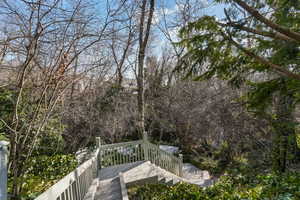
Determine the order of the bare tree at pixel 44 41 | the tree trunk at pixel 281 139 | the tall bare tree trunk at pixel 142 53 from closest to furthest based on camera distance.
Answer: the bare tree at pixel 44 41
the tree trunk at pixel 281 139
the tall bare tree trunk at pixel 142 53

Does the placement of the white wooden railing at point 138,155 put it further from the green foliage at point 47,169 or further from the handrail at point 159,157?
the green foliage at point 47,169

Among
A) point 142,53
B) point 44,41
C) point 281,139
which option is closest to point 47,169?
point 44,41

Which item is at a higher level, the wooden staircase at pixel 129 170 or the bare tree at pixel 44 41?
the bare tree at pixel 44 41

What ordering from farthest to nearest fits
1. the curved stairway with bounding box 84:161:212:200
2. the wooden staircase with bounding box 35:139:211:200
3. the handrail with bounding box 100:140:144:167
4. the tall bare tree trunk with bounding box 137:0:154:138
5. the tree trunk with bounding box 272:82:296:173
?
1. the tall bare tree trunk with bounding box 137:0:154:138
2. the handrail with bounding box 100:140:144:167
3. the tree trunk with bounding box 272:82:296:173
4. the wooden staircase with bounding box 35:139:211:200
5. the curved stairway with bounding box 84:161:212:200

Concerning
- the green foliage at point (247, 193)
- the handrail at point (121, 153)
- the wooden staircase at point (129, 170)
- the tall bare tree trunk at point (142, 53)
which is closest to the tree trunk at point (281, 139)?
the wooden staircase at point (129, 170)

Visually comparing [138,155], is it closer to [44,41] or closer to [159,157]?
[159,157]

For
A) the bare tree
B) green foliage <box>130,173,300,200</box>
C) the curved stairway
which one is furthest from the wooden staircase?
the bare tree

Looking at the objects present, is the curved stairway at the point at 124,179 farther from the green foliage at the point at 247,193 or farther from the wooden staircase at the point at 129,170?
the green foliage at the point at 247,193

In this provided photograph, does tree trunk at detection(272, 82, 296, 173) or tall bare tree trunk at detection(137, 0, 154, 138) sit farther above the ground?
tall bare tree trunk at detection(137, 0, 154, 138)

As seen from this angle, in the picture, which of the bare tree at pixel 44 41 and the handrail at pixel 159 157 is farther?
the handrail at pixel 159 157

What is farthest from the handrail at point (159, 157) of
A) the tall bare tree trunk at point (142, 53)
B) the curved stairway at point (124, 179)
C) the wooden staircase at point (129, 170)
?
the tall bare tree trunk at point (142, 53)

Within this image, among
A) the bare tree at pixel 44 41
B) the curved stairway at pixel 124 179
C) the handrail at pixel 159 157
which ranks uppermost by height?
the bare tree at pixel 44 41

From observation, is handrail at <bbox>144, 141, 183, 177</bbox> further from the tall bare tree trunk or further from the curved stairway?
the tall bare tree trunk

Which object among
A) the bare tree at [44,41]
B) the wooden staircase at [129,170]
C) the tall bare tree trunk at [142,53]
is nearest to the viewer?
the bare tree at [44,41]
